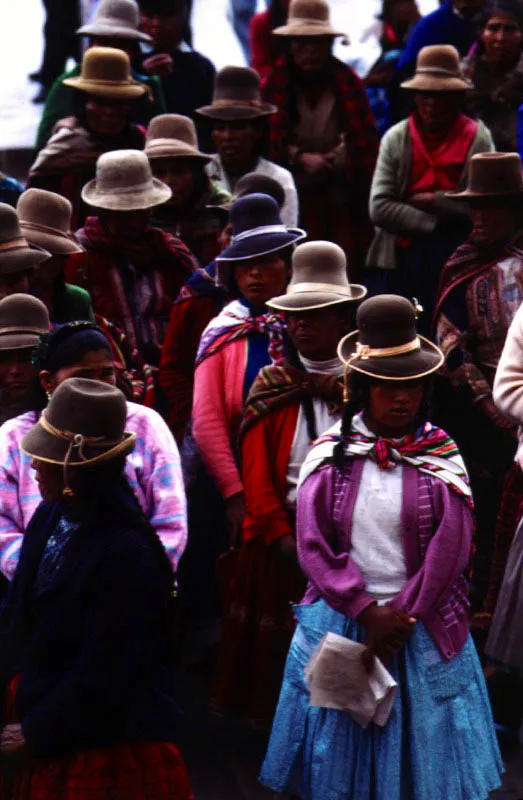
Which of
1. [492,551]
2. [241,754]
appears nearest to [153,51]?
[492,551]

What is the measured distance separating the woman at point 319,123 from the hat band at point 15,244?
2901 millimetres

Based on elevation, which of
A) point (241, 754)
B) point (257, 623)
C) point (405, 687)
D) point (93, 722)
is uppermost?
point (93, 722)

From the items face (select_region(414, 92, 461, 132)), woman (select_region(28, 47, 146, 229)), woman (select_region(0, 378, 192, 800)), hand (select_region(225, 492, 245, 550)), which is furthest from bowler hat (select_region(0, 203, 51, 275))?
face (select_region(414, 92, 461, 132))

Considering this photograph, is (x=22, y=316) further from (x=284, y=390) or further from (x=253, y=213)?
(x=253, y=213)

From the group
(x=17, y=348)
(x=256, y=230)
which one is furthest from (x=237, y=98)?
(x=17, y=348)

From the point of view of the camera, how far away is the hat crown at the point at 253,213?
7633 millimetres

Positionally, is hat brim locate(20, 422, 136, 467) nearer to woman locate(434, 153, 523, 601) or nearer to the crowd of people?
the crowd of people

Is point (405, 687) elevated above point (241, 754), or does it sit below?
above

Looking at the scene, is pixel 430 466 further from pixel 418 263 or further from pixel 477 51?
pixel 477 51

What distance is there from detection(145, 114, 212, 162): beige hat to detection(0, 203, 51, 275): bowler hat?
1.65 meters

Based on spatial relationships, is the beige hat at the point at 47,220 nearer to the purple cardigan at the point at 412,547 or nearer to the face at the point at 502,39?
the purple cardigan at the point at 412,547

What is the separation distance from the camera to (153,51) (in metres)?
11.0

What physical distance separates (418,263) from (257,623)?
116 inches

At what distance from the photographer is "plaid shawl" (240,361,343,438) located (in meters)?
6.73
